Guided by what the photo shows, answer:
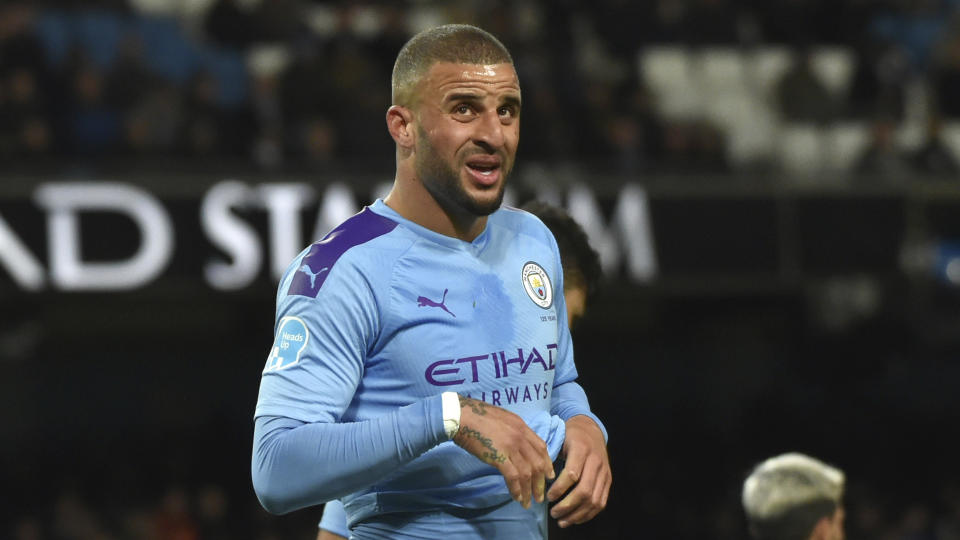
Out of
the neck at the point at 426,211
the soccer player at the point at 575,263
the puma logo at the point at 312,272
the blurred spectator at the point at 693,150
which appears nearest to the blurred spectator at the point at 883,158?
the blurred spectator at the point at 693,150

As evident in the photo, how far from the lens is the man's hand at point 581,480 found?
2350 millimetres

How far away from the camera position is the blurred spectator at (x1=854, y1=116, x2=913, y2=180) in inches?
400

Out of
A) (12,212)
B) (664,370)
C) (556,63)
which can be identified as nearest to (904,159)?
(556,63)

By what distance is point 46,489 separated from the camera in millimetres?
10203

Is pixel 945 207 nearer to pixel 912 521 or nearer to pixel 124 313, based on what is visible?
pixel 912 521

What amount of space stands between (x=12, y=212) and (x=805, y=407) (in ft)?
23.1

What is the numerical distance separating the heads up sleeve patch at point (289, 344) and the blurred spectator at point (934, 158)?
871 cm

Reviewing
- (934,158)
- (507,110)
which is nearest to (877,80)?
(934,158)

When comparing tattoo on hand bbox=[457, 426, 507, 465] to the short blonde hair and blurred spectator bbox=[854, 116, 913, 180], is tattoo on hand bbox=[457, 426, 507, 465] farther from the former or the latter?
blurred spectator bbox=[854, 116, 913, 180]

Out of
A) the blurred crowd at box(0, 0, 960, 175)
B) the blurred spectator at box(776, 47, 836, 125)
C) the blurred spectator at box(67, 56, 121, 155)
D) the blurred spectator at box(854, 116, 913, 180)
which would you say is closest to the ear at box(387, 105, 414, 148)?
the blurred crowd at box(0, 0, 960, 175)

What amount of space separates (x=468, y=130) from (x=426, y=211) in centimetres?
20

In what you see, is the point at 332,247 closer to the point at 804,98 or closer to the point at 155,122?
the point at 155,122

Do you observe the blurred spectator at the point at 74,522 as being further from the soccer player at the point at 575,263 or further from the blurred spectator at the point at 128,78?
the soccer player at the point at 575,263

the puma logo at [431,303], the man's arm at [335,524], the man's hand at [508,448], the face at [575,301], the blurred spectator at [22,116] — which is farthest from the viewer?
the blurred spectator at [22,116]
